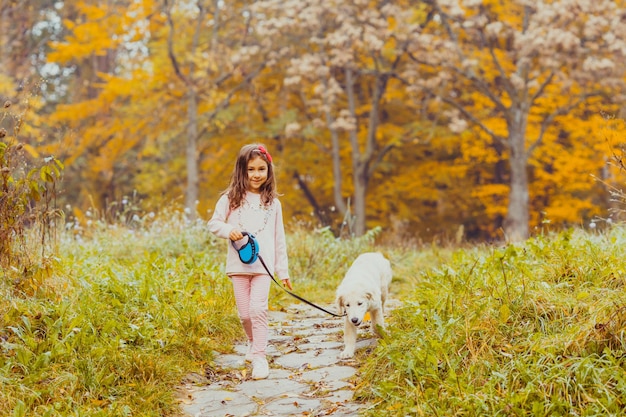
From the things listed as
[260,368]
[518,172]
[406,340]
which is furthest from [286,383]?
[518,172]

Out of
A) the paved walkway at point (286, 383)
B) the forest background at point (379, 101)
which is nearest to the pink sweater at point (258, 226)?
the paved walkway at point (286, 383)

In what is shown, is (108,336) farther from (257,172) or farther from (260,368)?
(257,172)

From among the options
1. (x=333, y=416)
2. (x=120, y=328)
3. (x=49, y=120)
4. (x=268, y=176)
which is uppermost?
(x=49, y=120)

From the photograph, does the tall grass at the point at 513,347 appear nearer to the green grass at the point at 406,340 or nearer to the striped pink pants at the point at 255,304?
the green grass at the point at 406,340

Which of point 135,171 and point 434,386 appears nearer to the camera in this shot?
point 434,386

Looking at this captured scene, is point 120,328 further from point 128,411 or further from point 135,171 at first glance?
point 135,171

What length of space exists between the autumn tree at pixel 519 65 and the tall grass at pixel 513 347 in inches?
415

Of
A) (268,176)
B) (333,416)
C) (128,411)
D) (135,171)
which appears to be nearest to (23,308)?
(128,411)

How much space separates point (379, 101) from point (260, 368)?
15978 millimetres

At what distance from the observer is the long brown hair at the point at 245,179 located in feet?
17.1

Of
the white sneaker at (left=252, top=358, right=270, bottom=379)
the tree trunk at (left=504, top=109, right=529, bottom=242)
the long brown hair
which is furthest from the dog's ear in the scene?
the tree trunk at (left=504, top=109, right=529, bottom=242)

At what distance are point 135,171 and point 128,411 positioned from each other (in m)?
23.3

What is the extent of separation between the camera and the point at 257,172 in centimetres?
522

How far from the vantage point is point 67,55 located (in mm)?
20203
